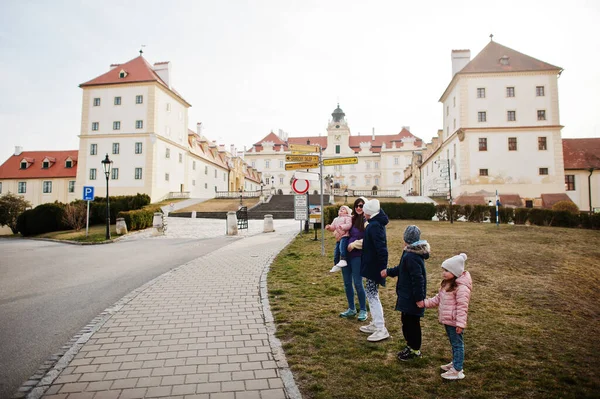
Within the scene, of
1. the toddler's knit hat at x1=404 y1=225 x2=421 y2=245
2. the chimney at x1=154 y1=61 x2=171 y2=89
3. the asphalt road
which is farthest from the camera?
the chimney at x1=154 y1=61 x2=171 y2=89

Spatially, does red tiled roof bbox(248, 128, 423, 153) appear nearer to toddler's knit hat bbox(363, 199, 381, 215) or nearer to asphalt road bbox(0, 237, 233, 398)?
asphalt road bbox(0, 237, 233, 398)

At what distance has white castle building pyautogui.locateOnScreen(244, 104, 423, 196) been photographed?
83.1 m

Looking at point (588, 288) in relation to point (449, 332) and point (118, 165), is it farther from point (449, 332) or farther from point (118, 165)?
point (118, 165)

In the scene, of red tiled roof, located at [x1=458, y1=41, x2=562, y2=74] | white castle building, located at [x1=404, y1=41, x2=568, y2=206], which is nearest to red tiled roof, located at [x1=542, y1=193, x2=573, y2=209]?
white castle building, located at [x1=404, y1=41, x2=568, y2=206]

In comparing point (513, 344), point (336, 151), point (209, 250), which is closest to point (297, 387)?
point (513, 344)

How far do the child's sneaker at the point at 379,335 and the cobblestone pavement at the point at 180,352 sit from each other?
125 cm

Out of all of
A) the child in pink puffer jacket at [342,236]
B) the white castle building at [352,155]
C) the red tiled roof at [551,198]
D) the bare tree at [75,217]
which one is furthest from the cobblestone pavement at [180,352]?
the white castle building at [352,155]

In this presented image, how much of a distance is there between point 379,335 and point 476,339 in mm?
1312

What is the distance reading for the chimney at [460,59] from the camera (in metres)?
42.9

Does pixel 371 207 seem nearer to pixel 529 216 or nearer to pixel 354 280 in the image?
pixel 354 280

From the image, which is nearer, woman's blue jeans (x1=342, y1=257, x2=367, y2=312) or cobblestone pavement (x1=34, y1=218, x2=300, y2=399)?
cobblestone pavement (x1=34, y1=218, x2=300, y2=399)

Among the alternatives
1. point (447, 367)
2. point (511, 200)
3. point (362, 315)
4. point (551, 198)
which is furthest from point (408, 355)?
point (551, 198)

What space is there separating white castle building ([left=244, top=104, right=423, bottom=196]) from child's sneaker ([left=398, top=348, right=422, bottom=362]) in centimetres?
7623

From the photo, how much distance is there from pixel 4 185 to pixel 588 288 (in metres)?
67.3
